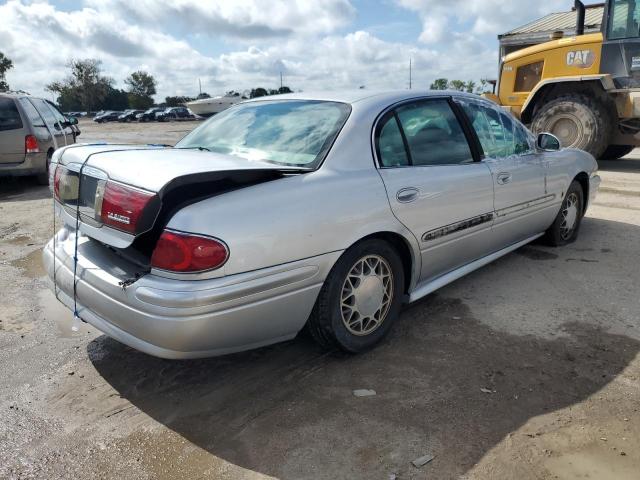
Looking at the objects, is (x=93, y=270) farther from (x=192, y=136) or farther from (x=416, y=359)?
(x=416, y=359)

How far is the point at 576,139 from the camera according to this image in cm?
960

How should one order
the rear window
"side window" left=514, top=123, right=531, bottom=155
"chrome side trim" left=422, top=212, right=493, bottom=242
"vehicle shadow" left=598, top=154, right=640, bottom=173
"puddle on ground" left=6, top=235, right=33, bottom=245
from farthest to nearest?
"vehicle shadow" left=598, top=154, right=640, bottom=173
the rear window
"puddle on ground" left=6, top=235, right=33, bottom=245
"side window" left=514, top=123, right=531, bottom=155
"chrome side trim" left=422, top=212, right=493, bottom=242

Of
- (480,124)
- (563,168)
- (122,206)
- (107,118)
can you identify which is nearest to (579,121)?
(563,168)

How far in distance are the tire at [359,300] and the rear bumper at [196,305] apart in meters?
0.12

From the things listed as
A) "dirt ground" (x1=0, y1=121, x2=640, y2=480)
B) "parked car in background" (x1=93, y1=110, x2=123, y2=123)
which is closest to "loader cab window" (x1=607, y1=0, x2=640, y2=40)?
"dirt ground" (x1=0, y1=121, x2=640, y2=480)

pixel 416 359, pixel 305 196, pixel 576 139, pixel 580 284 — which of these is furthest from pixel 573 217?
pixel 576 139

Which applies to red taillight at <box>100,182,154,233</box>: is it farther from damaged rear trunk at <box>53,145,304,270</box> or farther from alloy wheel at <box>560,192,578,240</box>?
alloy wheel at <box>560,192,578,240</box>

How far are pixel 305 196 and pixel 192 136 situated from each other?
1.55 meters

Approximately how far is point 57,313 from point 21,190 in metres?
6.37

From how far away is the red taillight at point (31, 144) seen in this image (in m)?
8.59

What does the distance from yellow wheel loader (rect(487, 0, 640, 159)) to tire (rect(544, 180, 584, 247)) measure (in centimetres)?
489

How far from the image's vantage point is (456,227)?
138 inches

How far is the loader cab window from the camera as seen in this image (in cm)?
895

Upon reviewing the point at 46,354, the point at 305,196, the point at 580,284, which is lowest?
the point at 46,354
